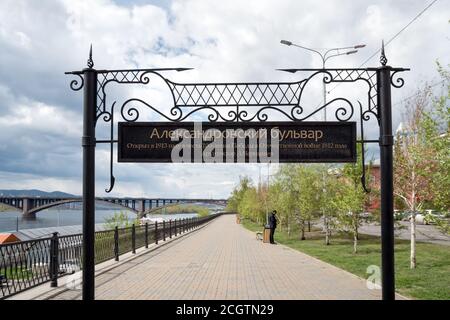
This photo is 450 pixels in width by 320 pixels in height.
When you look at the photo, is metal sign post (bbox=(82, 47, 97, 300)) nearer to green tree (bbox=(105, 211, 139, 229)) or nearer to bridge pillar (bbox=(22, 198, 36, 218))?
green tree (bbox=(105, 211, 139, 229))

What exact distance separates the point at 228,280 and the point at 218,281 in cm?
29

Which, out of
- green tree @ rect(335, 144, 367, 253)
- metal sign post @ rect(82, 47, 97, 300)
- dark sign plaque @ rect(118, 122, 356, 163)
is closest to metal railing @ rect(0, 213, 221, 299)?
metal sign post @ rect(82, 47, 97, 300)

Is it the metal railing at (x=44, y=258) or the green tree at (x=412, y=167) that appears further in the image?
the green tree at (x=412, y=167)

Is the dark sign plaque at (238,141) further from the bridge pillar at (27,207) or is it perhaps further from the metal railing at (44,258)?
the bridge pillar at (27,207)

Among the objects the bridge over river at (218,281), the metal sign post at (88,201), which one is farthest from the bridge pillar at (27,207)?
the metal sign post at (88,201)

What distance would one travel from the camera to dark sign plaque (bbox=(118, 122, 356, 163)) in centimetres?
563

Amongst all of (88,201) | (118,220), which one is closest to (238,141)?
(88,201)

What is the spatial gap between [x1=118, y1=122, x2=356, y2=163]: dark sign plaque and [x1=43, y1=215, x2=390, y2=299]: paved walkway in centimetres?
418

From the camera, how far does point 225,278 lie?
1147 cm

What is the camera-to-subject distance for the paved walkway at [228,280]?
9227 millimetres
